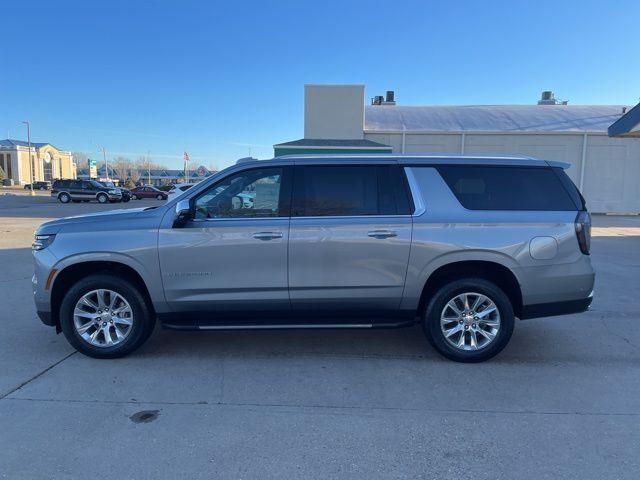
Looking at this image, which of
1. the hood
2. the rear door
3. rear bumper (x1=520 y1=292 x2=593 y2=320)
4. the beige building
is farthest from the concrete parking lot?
the beige building

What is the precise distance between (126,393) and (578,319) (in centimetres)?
533

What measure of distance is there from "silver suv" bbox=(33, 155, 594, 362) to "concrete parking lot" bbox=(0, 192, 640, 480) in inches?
16.1

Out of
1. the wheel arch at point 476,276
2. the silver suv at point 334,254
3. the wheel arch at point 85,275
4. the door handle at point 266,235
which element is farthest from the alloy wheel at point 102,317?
the wheel arch at point 476,276

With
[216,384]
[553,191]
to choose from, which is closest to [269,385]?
[216,384]

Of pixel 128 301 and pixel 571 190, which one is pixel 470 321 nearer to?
pixel 571 190

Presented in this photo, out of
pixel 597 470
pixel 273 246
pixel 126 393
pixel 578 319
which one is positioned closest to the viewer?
pixel 597 470

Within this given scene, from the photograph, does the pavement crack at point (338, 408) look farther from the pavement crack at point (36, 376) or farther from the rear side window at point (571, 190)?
the rear side window at point (571, 190)

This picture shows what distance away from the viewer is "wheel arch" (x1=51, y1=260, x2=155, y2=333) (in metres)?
4.41

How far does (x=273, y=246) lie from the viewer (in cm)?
427

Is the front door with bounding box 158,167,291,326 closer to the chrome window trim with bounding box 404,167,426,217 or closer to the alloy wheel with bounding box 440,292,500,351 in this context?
the chrome window trim with bounding box 404,167,426,217

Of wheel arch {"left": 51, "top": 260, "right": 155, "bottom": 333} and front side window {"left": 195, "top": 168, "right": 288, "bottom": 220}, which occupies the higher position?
front side window {"left": 195, "top": 168, "right": 288, "bottom": 220}

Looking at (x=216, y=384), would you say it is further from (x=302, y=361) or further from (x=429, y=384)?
(x=429, y=384)

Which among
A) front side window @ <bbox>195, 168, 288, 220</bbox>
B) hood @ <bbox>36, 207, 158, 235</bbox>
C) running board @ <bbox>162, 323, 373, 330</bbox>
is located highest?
front side window @ <bbox>195, 168, 288, 220</bbox>

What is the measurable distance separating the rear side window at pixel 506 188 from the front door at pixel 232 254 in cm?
166
